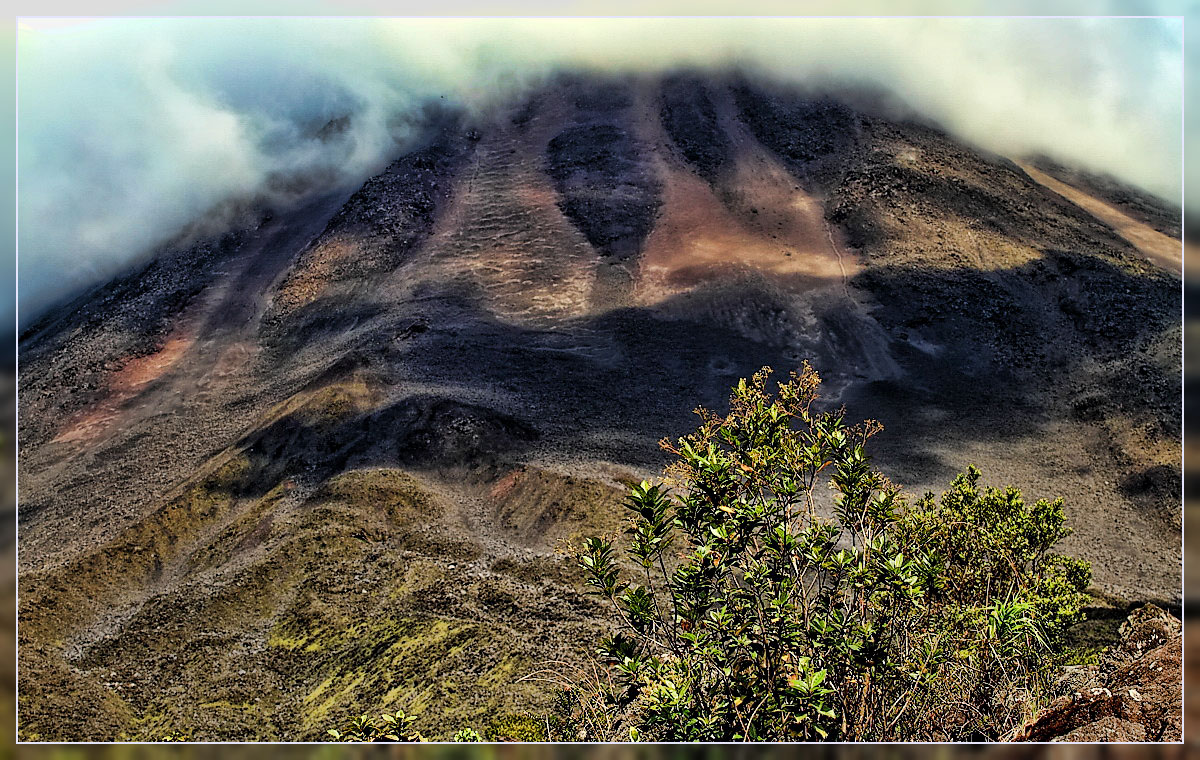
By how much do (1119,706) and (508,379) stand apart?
7.64 meters

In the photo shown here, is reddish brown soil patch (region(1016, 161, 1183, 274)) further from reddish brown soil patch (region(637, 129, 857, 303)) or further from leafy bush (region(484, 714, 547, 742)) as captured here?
leafy bush (region(484, 714, 547, 742))

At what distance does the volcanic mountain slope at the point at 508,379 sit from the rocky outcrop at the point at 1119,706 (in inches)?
150

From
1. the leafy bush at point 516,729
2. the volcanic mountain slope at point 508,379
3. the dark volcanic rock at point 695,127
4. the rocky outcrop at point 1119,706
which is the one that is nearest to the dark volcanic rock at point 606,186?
the volcanic mountain slope at point 508,379

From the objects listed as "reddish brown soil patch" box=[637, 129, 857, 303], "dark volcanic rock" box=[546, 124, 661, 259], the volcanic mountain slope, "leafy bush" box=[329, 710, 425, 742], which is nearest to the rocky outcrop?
"leafy bush" box=[329, 710, 425, 742]

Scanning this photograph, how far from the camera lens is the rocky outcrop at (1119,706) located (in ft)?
14.0

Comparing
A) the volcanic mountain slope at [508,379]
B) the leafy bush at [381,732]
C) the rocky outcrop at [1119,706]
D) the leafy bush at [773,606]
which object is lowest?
the volcanic mountain slope at [508,379]

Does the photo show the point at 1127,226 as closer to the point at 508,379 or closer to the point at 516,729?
the point at 508,379

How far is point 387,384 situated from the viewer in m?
11.2

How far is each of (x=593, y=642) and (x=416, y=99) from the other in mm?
6009

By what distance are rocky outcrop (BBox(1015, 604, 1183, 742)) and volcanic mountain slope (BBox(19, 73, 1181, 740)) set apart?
3.82 metres

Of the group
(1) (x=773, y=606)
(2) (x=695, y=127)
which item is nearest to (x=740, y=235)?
(2) (x=695, y=127)

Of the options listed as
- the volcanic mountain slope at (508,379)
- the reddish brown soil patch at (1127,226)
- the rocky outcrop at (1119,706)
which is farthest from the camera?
the reddish brown soil patch at (1127,226)

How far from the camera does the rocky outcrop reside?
14.0ft

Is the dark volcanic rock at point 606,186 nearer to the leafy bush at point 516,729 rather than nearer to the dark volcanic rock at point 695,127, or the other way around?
the dark volcanic rock at point 695,127
